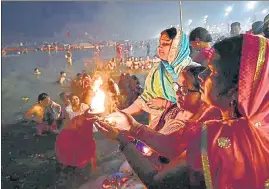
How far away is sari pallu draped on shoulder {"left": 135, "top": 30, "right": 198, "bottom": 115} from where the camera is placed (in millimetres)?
2240

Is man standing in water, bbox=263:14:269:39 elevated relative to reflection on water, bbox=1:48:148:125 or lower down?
elevated

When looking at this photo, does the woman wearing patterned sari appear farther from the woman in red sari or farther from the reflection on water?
the woman in red sari

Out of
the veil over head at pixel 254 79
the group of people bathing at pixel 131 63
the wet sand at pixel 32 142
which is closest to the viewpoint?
the veil over head at pixel 254 79

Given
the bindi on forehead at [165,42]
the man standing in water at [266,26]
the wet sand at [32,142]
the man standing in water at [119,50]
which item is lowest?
the wet sand at [32,142]

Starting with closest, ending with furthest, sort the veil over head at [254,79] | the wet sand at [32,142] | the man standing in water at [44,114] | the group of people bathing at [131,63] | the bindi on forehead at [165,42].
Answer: the veil over head at [254,79] → the bindi on forehead at [165,42] → the wet sand at [32,142] → the group of people bathing at [131,63] → the man standing in water at [44,114]

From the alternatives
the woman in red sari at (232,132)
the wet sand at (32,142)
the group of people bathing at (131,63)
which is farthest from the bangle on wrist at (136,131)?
the group of people bathing at (131,63)

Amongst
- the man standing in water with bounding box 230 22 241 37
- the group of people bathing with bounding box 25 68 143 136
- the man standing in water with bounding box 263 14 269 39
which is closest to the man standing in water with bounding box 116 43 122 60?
the group of people bathing with bounding box 25 68 143 136

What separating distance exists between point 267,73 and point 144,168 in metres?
0.69

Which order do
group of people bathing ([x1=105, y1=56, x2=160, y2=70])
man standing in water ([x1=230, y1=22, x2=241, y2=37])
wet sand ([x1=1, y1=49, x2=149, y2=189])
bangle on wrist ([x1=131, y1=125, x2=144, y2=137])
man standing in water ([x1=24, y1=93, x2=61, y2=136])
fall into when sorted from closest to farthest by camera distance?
bangle on wrist ([x1=131, y1=125, x2=144, y2=137])
wet sand ([x1=1, y1=49, x2=149, y2=189])
man standing in water ([x1=230, y1=22, x2=241, y2=37])
group of people bathing ([x1=105, y1=56, x2=160, y2=70])
man standing in water ([x1=24, y1=93, x2=61, y2=136])

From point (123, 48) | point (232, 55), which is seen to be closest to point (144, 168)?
point (232, 55)

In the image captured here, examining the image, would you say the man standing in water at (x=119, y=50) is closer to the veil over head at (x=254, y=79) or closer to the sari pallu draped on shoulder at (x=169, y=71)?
the sari pallu draped on shoulder at (x=169, y=71)

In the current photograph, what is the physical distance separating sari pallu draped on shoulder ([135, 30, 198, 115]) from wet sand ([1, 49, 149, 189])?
2.17 feet

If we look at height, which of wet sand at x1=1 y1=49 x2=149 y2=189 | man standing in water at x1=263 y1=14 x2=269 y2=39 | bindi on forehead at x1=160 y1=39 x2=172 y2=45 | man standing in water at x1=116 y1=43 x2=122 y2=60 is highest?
man standing in water at x1=263 y1=14 x2=269 y2=39

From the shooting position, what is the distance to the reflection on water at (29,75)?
3.10 meters
